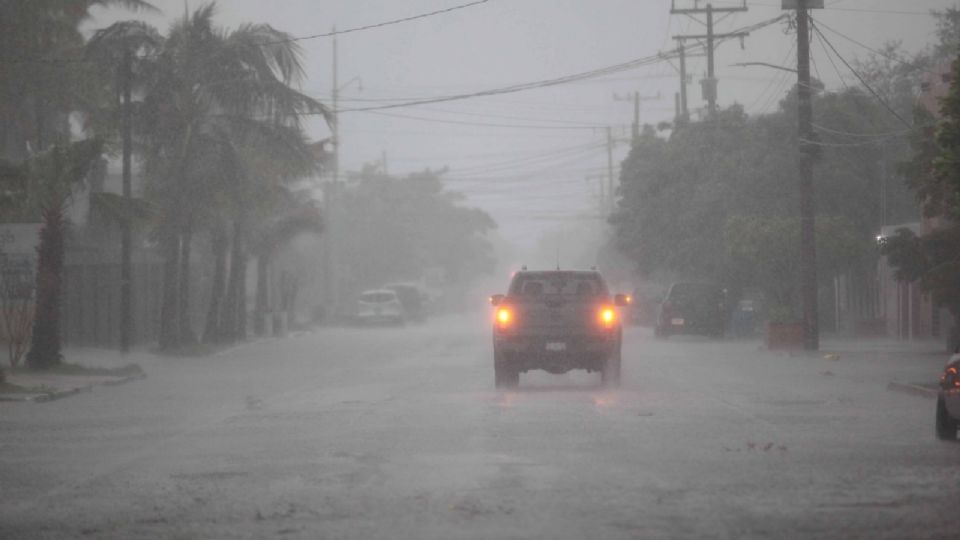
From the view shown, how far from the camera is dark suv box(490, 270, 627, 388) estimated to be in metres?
25.8

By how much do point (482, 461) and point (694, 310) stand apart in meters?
35.9

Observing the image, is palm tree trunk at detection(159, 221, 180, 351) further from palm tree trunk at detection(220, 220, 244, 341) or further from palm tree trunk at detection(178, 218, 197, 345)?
palm tree trunk at detection(220, 220, 244, 341)

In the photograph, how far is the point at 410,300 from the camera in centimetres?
7769

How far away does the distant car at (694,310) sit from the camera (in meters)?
50.0

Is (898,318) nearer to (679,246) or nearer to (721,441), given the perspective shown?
(679,246)

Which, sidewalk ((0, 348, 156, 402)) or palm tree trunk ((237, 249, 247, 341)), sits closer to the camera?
sidewalk ((0, 348, 156, 402))

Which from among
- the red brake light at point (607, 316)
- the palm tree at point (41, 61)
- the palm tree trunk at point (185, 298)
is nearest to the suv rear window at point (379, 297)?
the palm tree at point (41, 61)

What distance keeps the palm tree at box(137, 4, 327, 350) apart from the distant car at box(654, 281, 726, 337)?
14206mm

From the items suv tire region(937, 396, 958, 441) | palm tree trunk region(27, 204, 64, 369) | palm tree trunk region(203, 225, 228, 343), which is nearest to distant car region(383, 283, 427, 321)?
A: palm tree trunk region(203, 225, 228, 343)

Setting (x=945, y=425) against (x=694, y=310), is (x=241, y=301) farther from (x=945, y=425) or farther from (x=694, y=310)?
(x=945, y=425)

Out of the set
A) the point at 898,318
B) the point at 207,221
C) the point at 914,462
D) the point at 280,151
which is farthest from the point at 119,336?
the point at 914,462

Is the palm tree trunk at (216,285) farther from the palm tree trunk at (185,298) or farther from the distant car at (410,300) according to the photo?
the distant car at (410,300)

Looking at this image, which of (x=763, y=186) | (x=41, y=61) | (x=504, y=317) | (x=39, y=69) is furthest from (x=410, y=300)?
(x=504, y=317)

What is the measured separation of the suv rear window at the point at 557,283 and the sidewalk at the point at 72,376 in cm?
780
